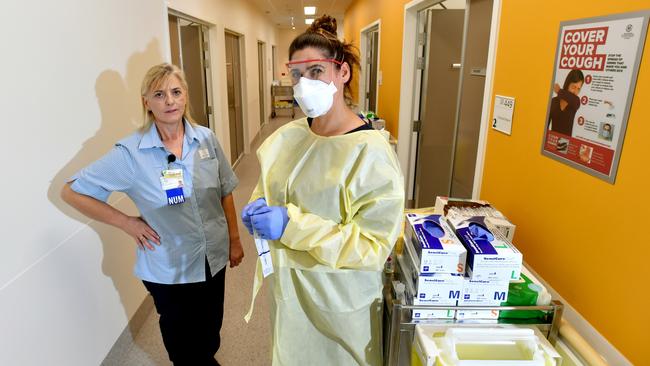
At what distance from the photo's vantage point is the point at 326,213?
1.15 m

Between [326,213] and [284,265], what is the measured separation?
0.22m

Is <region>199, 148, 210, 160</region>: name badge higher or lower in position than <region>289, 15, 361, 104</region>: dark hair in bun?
lower

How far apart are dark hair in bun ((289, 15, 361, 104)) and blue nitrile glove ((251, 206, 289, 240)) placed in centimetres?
45

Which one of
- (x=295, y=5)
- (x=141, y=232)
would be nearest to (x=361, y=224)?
(x=141, y=232)

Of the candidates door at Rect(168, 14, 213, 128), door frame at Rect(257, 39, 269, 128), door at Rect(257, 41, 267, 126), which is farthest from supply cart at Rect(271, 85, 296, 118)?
door at Rect(168, 14, 213, 128)

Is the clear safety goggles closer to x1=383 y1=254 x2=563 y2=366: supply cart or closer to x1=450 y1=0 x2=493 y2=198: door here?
x1=383 y1=254 x2=563 y2=366: supply cart

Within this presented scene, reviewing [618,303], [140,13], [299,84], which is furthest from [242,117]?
[618,303]

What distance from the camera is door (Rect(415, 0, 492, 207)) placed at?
7.86 ft

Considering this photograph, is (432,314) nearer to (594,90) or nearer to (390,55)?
(594,90)

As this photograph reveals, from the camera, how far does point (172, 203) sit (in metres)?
1.61

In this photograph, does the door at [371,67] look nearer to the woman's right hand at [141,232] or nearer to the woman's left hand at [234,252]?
the woman's left hand at [234,252]

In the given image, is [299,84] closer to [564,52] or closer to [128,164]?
[128,164]

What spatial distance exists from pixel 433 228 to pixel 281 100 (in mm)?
11120

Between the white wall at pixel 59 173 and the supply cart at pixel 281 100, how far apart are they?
9.63 metres
